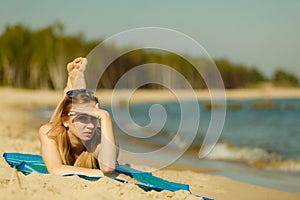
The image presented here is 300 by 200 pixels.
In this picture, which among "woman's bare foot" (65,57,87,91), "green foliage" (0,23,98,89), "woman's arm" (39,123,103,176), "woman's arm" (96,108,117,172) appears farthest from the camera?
"green foliage" (0,23,98,89)

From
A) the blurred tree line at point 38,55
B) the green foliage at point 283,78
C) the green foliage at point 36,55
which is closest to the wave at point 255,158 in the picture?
the blurred tree line at point 38,55

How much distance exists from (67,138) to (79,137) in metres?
0.14

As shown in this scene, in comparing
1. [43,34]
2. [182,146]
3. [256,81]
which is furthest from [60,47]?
[256,81]

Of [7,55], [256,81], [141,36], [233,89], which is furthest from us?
[256,81]

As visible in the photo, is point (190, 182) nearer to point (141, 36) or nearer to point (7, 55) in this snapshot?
point (141, 36)

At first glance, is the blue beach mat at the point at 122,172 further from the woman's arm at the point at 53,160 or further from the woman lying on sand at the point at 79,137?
the woman lying on sand at the point at 79,137

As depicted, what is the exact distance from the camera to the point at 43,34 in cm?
5991

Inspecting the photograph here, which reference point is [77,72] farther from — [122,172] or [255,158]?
[255,158]

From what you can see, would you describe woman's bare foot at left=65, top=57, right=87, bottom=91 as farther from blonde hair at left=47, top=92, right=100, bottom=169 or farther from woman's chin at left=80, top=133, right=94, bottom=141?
woman's chin at left=80, top=133, right=94, bottom=141

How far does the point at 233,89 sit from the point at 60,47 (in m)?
58.2

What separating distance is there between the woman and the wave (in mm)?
5920

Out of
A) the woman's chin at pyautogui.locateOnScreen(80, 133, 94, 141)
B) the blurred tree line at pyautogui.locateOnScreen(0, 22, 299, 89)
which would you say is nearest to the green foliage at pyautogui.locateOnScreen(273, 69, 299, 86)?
the blurred tree line at pyautogui.locateOnScreen(0, 22, 299, 89)

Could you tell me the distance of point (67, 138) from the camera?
15.6 ft

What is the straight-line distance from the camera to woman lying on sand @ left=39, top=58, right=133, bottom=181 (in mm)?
4621
